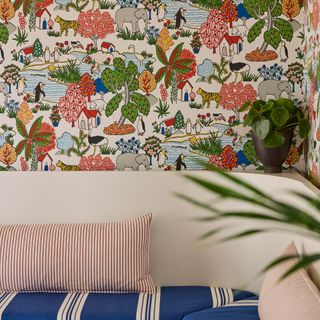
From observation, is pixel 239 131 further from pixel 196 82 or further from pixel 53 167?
pixel 53 167

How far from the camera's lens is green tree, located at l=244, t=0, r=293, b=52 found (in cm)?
305

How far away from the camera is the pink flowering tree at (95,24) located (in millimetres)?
3057

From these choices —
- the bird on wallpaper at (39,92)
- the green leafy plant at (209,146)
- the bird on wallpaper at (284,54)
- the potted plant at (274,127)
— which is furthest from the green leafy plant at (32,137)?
the bird on wallpaper at (284,54)

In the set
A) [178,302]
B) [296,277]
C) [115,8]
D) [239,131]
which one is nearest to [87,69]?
[115,8]

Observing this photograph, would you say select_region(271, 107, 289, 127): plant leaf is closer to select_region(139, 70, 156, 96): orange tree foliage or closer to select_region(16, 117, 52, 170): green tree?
select_region(139, 70, 156, 96): orange tree foliage

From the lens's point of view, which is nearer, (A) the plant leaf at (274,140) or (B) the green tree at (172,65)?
(A) the plant leaf at (274,140)

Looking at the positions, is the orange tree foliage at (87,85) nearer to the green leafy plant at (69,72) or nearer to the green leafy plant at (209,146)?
the green leafy plant at (69,72)

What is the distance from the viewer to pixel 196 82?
3.09 metres

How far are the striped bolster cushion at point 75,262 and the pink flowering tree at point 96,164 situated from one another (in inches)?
16.0

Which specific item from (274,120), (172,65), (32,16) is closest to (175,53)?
(172,65)

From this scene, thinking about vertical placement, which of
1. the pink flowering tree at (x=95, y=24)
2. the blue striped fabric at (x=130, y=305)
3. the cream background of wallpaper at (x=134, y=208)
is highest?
the pink flowering tree at (x=95, y=24)

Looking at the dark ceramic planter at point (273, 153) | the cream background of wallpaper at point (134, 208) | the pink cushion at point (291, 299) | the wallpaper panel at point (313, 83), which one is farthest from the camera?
the cream background of wallpaper at point (134, 208)

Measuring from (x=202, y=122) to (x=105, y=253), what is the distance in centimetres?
84

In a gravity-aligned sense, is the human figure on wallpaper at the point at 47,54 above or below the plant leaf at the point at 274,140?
above
